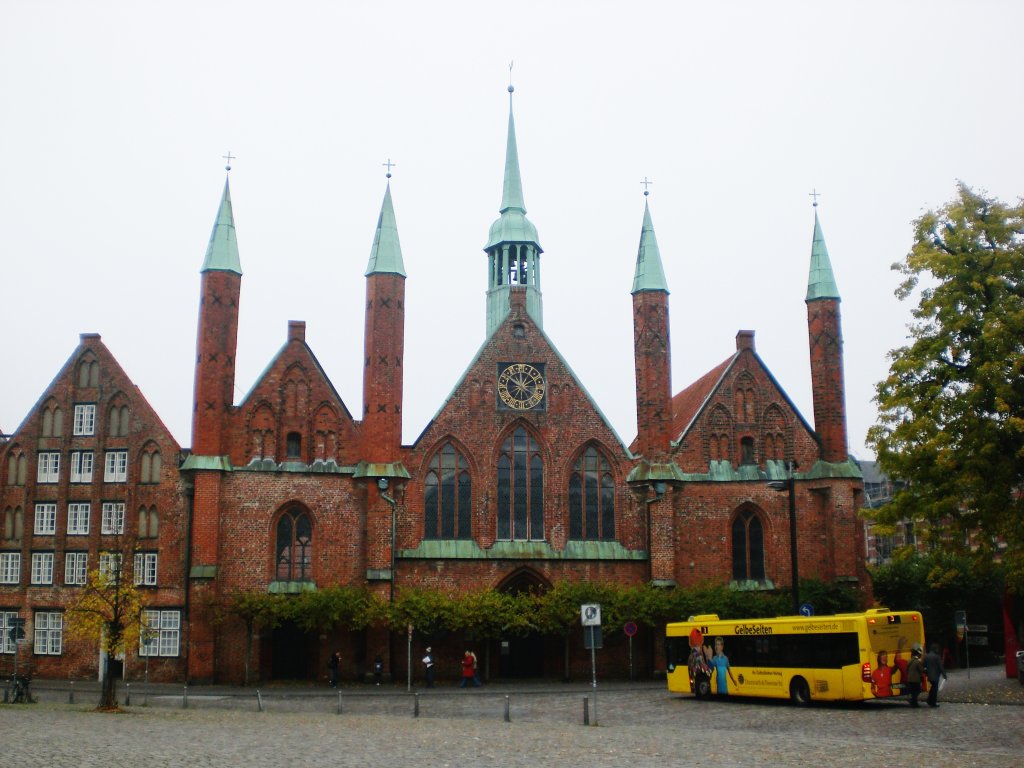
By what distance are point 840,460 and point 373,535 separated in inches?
783

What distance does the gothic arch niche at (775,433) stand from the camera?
4816 cm

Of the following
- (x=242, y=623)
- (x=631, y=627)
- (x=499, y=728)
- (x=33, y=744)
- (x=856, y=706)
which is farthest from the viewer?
(x=242, y=623)

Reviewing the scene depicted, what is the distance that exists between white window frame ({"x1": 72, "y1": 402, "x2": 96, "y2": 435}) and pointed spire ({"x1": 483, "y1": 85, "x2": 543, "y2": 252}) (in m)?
21.5

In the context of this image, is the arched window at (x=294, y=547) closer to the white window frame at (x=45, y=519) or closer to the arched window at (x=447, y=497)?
the arched window at (x=447, y=497)

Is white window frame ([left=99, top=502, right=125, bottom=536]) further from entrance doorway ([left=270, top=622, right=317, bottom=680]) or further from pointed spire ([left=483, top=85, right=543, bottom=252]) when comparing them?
pointed spire ([left=483, top=85, right=543, bottom=252])

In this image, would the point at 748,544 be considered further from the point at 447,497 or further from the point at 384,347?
the point at 384,347

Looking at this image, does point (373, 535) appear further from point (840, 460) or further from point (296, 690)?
point (840, 460)

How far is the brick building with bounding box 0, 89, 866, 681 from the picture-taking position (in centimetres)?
4381

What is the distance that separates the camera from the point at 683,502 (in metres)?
46.9

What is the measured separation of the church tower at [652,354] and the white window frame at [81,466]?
23.0 metres

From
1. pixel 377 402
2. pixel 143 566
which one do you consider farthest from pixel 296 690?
pixel 377 402

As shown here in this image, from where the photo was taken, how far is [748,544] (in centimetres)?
4747

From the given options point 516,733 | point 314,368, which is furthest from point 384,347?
point 516,733

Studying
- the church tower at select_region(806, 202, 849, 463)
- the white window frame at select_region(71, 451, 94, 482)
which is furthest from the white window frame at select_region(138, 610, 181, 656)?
the church tower at select_region(806, 202, 849, 463)
